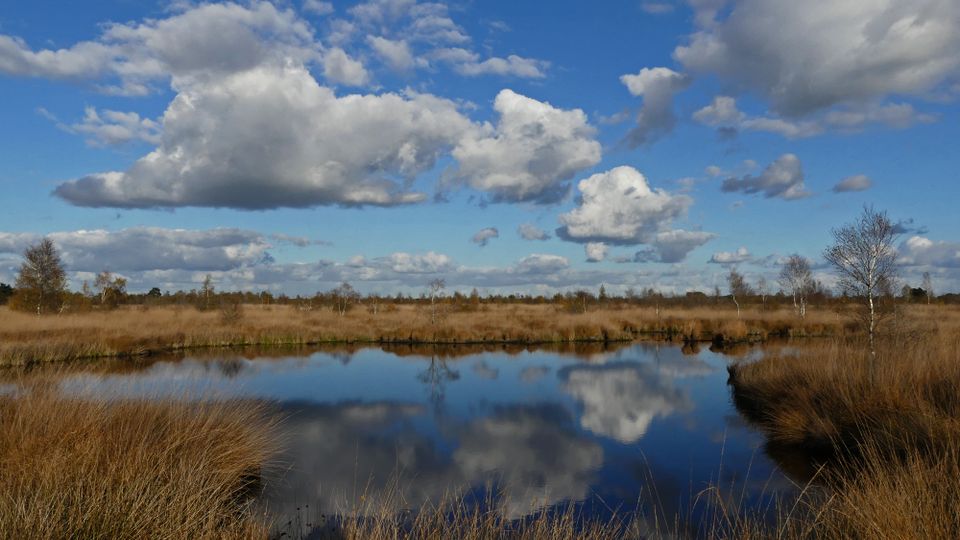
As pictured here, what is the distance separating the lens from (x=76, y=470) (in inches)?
231

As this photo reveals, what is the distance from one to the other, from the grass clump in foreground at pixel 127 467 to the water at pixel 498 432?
0.69 metres

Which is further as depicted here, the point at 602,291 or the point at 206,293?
the point at 602,291

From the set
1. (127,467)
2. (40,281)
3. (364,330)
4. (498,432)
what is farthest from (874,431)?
(40,281)

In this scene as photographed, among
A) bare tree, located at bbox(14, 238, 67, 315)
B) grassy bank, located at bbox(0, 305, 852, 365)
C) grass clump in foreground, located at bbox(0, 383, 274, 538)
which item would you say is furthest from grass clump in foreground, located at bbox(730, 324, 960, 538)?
bare tree, located at bbox(14, 238, 67, 315)

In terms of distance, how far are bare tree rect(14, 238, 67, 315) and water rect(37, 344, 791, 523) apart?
21.9 m

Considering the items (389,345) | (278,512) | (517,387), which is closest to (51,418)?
(278,512)

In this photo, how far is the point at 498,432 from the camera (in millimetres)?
13477

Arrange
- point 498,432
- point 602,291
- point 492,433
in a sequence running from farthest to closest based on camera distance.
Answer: point 602,291 < point 498,432 < point 492,433

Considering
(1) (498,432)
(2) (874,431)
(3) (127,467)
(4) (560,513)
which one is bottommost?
(1) (498,432)

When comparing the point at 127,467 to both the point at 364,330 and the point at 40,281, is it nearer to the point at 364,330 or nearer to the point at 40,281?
the point at 364,330

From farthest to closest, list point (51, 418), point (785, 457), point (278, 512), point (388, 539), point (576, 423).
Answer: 1. point (576, 423)
2. point (785, 457)
3. point (278, 512)
4. point (51, 418)
5. point (388, 539)

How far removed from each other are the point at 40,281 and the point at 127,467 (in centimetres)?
4273

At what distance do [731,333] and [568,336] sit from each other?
9.98 metres

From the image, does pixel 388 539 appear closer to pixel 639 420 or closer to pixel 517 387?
pixel 639 420
